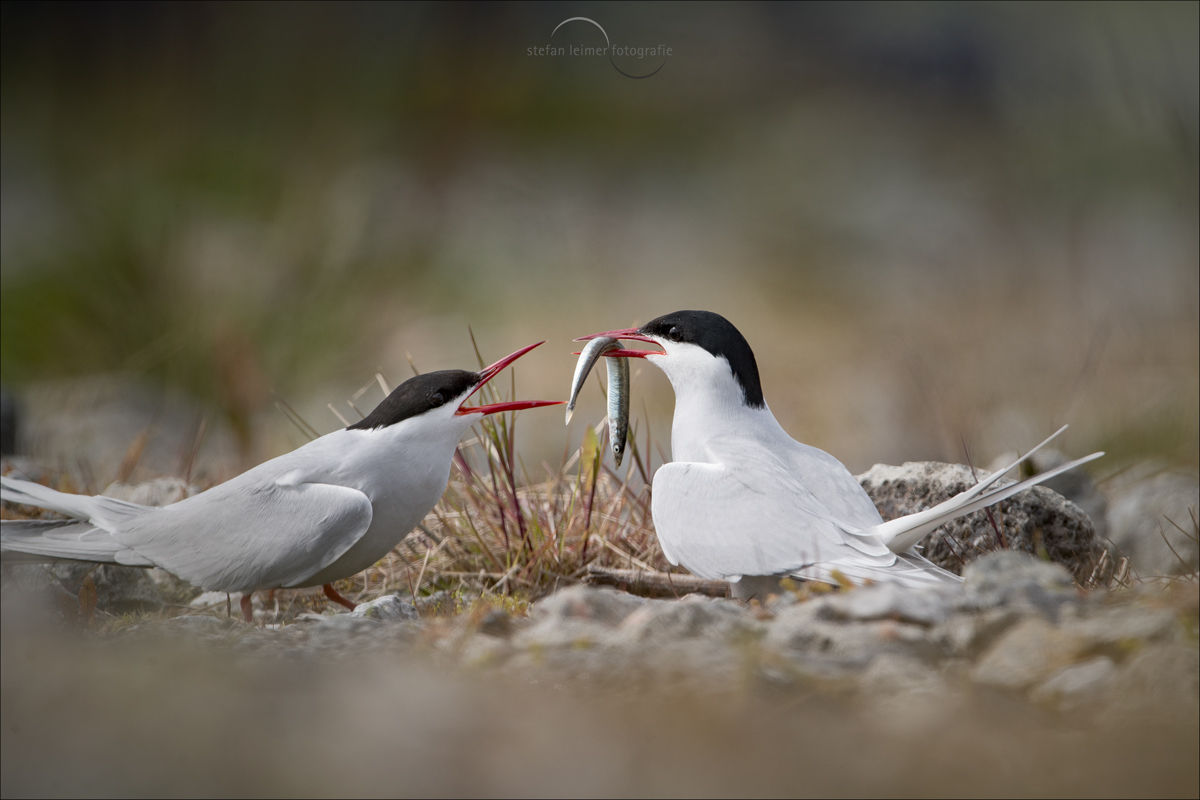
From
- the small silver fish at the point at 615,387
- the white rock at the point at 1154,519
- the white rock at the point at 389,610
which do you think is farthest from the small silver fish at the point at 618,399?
the white rock at the point at 1154,519

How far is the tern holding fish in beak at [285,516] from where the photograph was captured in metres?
1.51

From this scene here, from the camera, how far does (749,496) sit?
1.56 m

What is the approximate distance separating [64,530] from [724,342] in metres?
1.29

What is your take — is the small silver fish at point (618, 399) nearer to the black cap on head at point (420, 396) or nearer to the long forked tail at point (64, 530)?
the black cap on head at point (420, 396)

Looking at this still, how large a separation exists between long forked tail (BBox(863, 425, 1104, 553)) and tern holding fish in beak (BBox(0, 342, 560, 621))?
764 millimetres

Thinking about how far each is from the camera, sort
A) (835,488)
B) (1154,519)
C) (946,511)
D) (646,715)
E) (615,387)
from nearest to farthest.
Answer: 1. (646,715)
2. (946,511)
3. (835,488)
4. (615,387)
5. (1154,519)

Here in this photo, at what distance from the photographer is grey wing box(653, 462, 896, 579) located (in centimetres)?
142

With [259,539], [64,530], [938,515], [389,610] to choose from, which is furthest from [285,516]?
[938,515]

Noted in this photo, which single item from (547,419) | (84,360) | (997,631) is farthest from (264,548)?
(84,360)

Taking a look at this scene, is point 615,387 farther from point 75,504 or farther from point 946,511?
point 75,504

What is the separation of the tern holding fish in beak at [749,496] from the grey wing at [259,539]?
58 centimetres

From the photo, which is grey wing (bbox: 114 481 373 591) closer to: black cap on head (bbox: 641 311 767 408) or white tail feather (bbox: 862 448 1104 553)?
black cap on head (bbox: 641 311 767 408)

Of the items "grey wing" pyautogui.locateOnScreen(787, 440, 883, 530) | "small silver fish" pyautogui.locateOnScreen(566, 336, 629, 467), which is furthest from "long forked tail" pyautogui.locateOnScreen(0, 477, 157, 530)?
"grey wing" pyautogui.locateOnScreen(787, 440, 883, 530)

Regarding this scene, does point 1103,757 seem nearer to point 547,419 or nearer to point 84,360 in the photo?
point 547,419
